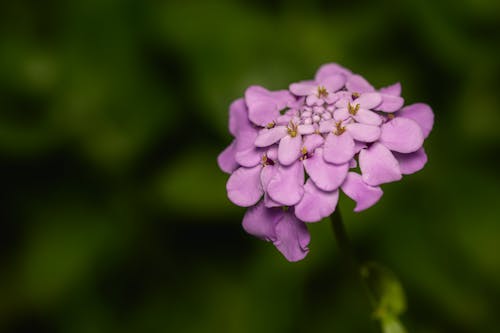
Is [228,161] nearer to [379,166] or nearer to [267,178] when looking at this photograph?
[267,178]

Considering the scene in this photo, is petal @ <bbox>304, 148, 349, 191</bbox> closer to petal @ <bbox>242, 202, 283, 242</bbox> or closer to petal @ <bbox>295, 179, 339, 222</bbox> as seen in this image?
petal @ <bbox>295, 179, 339, 222</bbox>

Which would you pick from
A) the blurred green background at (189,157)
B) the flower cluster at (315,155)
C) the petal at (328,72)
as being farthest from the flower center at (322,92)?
the blurred green background at (189,157)

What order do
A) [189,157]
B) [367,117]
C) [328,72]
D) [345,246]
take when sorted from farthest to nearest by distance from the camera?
1. [189,157]
2. [328,72]
3. [345,246]
4. [367,117]

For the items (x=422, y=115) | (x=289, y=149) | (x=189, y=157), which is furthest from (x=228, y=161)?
(x=189, y=157)

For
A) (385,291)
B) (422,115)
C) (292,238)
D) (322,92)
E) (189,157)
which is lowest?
(385,291)

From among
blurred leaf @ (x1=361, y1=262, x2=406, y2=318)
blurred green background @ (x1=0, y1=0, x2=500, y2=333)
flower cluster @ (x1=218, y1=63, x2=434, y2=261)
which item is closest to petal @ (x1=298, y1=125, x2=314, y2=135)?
flower cluster @ (x1=218, y1=63, x2=434, y2=261)

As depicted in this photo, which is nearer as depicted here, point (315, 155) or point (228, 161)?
point (315, 155)
